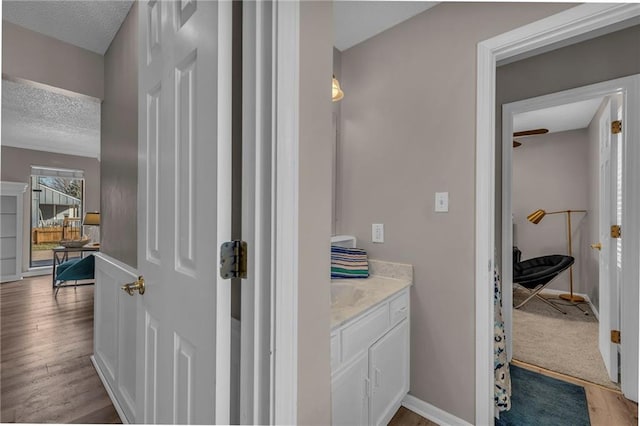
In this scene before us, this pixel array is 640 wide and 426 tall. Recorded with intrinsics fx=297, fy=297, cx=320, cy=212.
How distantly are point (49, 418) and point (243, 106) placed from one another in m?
2.25

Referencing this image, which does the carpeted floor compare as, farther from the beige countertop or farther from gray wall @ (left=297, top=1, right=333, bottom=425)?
gray wall @ (left=297, top=1, right=333, bottom=425)

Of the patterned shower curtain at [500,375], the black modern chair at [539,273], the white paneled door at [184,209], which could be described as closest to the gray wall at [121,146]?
the white paneled door at [184,209]

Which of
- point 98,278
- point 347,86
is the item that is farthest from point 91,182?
point 347,86

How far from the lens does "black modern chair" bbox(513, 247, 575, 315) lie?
3.54 metres

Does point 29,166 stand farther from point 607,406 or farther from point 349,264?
point 607,406

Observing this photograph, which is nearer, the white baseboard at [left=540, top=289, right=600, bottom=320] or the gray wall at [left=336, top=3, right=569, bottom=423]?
the gray wall at [left=336, top=3, right=569, bottom=423]

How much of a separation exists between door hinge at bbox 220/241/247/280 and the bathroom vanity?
0.53 metres

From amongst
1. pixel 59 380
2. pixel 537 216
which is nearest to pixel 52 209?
pixel 59 380

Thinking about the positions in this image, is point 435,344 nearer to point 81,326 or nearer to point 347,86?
point 347,86

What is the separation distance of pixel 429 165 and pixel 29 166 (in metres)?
6.77

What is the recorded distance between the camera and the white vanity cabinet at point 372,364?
1.16 m

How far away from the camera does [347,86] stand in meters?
2.14

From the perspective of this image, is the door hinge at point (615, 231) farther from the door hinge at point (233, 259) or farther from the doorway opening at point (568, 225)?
the door hinge at point (233, 259)

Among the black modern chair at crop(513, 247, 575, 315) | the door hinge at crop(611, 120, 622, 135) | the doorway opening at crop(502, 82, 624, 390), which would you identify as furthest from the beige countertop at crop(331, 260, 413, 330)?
the black modern chair at crop(513, 247, 575, 315)
